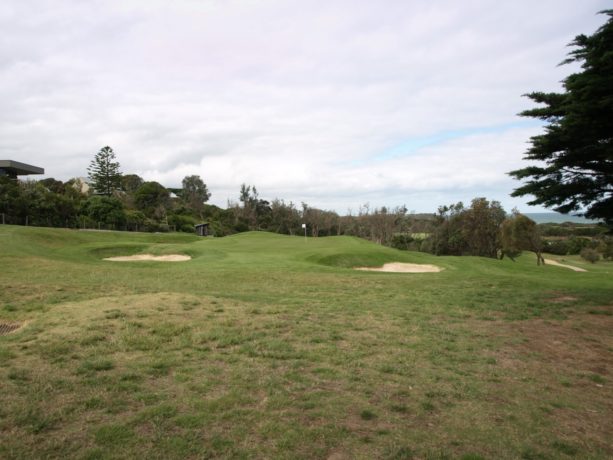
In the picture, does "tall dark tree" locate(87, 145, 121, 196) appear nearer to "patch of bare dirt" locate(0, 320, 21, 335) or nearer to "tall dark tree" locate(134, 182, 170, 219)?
"tall dark tree" locate(134, 182, 170, 219)

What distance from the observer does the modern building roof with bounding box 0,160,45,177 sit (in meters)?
59.3

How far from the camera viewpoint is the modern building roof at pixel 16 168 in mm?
59350

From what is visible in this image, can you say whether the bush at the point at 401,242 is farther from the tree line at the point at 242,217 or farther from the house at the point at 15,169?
the house at the point at 15,169

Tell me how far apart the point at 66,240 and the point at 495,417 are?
114ft

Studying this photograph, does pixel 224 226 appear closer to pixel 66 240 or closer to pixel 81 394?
pixel 66 240

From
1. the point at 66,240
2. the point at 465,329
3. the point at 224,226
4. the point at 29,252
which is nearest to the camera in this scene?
the point at 465,329

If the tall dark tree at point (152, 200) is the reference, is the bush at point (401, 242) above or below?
below

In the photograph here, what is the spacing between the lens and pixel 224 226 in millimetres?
78875

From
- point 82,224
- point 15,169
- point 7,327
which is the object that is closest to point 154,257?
point 7,327

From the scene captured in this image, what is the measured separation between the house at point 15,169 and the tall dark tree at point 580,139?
66.0 m

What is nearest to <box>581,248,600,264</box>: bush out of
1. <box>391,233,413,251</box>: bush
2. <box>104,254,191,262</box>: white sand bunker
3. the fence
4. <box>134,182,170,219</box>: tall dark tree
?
<box>391,233,413,251</box>: bush

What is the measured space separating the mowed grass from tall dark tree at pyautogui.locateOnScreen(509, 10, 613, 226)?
346 centimetres

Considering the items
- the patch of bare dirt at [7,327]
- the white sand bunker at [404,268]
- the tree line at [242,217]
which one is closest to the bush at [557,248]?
the tree line at [242,217]

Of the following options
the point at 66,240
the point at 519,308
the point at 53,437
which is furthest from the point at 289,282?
the point at 66,240
